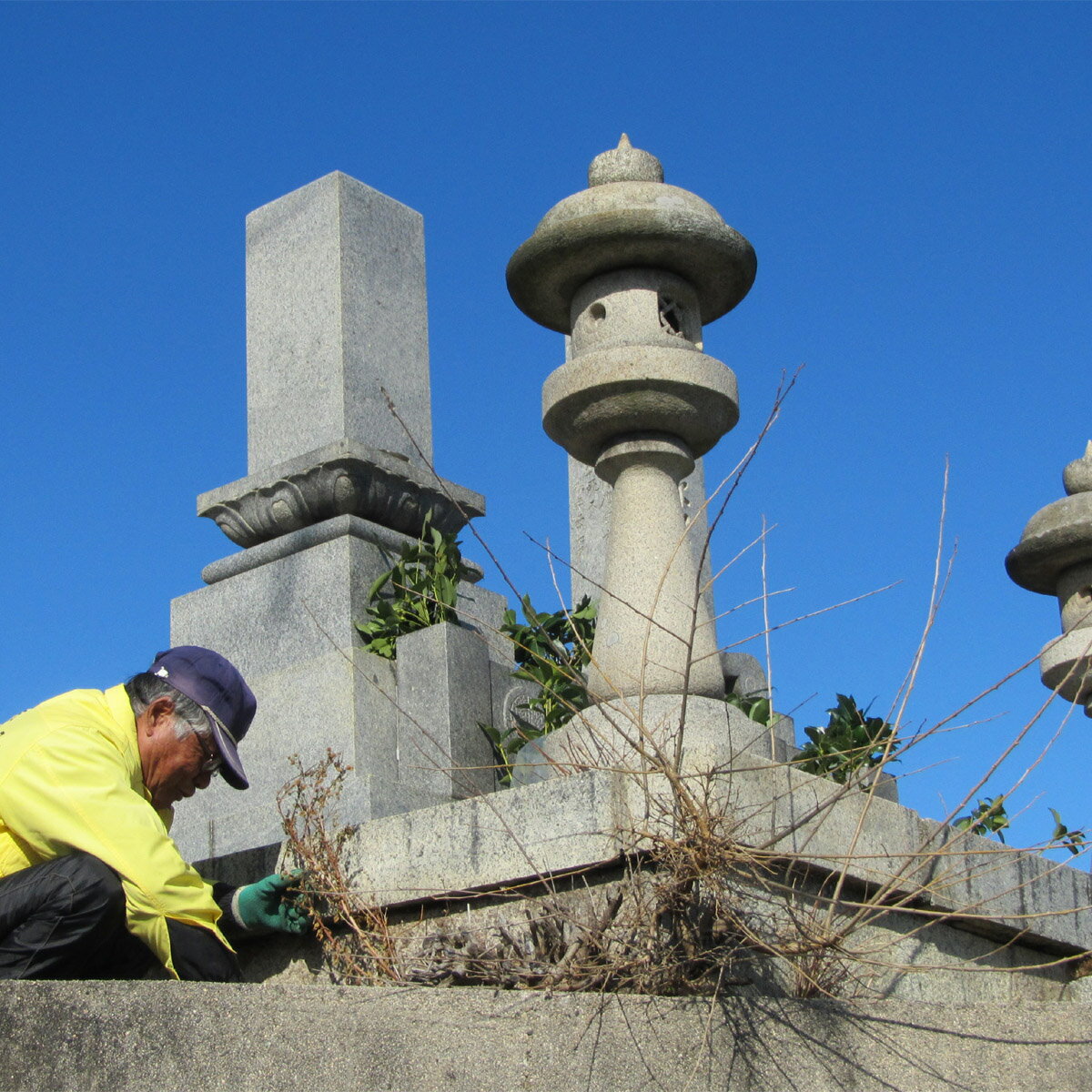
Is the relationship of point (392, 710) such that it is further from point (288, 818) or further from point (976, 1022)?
point (976, 1022)

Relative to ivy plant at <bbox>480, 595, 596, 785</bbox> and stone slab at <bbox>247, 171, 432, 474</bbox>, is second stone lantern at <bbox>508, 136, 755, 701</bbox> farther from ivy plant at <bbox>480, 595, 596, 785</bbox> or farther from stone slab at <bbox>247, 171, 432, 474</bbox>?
stone slab at <bbox>247, 171, 432, 474</bbox>

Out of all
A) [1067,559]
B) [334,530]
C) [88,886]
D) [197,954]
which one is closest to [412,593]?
[334,530]

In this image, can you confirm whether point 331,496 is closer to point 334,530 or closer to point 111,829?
point 334,530

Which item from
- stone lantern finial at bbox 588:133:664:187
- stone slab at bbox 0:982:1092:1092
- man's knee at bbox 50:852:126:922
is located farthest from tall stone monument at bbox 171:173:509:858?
man's knee at bbox 50:852:126:922

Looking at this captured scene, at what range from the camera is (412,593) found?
195 inches

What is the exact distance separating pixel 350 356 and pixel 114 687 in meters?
2.79

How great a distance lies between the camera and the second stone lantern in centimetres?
417

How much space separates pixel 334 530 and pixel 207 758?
6.85 ft

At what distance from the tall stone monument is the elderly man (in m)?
1.26

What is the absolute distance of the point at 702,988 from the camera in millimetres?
3047

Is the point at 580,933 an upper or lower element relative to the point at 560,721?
lower

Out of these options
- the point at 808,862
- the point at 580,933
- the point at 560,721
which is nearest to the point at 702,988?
the point at 580,933

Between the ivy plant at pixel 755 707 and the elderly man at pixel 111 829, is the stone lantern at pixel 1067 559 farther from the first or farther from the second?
the elderly man at pixel 111 829

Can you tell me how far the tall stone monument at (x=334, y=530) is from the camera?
4836 millimetres
